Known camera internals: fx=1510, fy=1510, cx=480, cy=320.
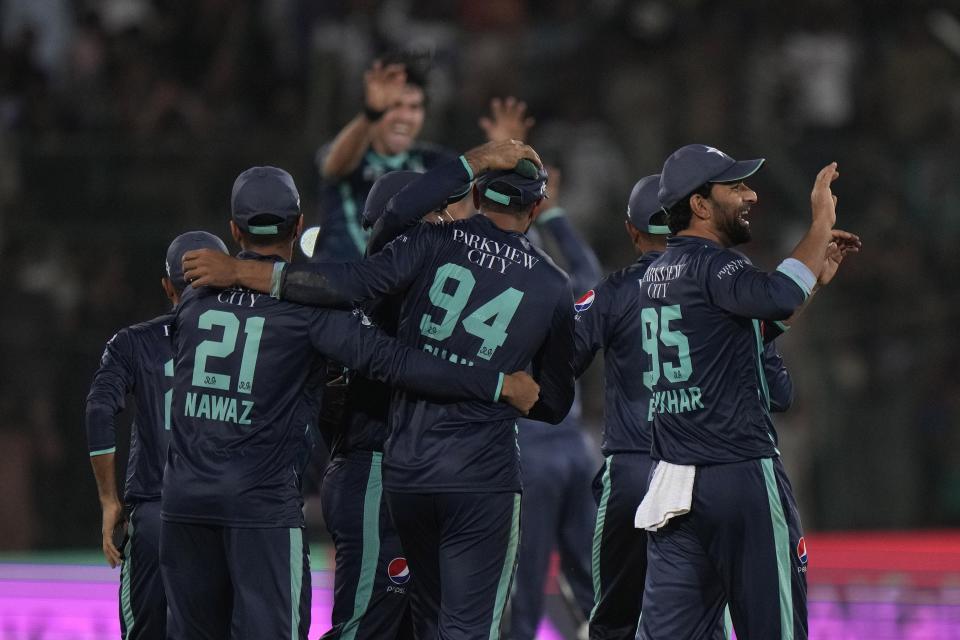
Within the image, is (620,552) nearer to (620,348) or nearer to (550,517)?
(620,348)

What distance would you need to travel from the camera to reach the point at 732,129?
42.0 feet

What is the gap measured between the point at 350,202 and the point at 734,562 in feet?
10.8

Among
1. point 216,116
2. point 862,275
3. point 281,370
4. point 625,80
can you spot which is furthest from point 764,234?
point 281,370

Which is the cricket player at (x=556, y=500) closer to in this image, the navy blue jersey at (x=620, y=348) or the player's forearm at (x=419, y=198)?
the navy blue jersey at (x=620, y=348)

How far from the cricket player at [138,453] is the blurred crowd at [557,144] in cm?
592

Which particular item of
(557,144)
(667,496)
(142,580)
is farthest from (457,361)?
(557,144)

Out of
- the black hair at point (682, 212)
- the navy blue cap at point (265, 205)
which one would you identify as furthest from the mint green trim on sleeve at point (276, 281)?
the black hair at point (682, 212)

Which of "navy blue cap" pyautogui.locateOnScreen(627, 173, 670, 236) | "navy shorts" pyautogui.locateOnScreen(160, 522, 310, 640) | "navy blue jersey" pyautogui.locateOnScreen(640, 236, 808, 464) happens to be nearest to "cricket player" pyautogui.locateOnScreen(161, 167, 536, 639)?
"navy shorts" pyautogui.locateOnScreen(160, 522, 310, 640)

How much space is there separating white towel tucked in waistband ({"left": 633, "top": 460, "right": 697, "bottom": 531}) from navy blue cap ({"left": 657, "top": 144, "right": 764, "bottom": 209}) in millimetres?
977

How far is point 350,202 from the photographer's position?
25.6ft

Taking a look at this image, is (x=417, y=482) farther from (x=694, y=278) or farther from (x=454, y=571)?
(x=694, y=278)

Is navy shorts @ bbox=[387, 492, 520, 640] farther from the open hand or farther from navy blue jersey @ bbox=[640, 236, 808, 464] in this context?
the open hand

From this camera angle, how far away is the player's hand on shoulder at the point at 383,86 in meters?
7.35

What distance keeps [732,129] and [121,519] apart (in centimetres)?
791
